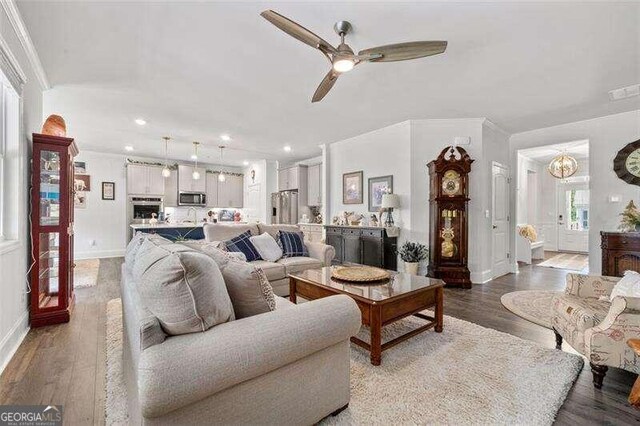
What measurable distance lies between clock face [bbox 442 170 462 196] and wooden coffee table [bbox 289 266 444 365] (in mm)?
2149

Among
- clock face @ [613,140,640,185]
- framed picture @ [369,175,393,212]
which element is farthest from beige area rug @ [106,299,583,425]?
clock face @ [613,140,640,185]

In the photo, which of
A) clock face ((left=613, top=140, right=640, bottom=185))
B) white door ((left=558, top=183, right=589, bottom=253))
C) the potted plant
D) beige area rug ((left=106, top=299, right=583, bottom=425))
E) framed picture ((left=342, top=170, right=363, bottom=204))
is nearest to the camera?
beige area rug ((left=106, top=299, right=583, bottom=425))

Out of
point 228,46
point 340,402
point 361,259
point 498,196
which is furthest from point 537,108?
point 340,402

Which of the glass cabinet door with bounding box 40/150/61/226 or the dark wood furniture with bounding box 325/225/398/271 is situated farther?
the dark wood furniture with bounding box 325/225/398/271

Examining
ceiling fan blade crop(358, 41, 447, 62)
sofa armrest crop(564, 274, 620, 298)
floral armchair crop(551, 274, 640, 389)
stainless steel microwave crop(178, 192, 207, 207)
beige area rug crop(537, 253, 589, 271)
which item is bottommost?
beige area rug crop(537, 253, 589, 271)

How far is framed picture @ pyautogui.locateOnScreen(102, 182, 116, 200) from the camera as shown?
275 inches

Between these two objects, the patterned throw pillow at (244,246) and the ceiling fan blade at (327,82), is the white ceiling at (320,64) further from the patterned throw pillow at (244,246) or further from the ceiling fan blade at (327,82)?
the patterned throw pillow at (244,246)

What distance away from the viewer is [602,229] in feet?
14.2

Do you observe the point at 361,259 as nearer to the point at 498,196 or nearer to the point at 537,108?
the point at 498,196

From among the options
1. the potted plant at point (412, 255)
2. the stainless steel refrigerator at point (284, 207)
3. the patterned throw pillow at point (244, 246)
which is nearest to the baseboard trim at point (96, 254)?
the stainless steel refrigerator at point (284, 207)

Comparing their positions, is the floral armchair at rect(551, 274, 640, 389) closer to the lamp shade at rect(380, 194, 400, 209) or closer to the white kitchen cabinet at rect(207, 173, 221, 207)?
the lamp shade at rect(380, 194, 400, 209)

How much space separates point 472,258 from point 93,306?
519 centimetres

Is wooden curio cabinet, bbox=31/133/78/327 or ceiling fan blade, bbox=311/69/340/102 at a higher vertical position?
ceiling fan blade, bbox=311/69/340/102

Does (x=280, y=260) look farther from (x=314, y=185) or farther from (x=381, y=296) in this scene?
(x=314, y=185)
